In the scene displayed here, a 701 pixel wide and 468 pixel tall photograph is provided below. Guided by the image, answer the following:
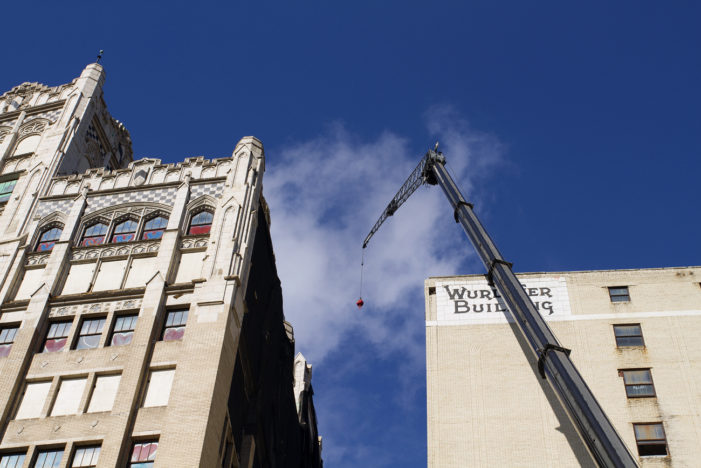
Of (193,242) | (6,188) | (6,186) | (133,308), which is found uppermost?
(6,186)

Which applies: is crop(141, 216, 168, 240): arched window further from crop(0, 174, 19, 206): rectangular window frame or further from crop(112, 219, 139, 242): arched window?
crop(0, 174, 19, 206): rectangular window frame

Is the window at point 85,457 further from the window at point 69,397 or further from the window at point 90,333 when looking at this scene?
the window at point 90,333

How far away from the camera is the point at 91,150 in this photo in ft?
189

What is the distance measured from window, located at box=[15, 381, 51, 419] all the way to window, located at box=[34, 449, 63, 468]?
7.59ft

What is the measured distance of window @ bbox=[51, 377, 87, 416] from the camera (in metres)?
36.6

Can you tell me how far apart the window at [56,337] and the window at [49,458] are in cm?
606

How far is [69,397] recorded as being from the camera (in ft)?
122

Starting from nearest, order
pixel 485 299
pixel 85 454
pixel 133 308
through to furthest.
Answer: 1. pixel 85 454
2. pixel 133 308
3. pixel 485 299

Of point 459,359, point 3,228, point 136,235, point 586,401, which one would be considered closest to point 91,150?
point 3,228

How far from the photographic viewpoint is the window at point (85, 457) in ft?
111

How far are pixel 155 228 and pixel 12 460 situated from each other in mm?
15187

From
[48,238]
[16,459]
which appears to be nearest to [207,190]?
[48,238]

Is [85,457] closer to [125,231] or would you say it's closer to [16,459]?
[16,459]

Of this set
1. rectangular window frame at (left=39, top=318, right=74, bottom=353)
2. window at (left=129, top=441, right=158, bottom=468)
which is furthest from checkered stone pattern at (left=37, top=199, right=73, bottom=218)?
window at (left=129, top=441, right=158, bottom=468)
